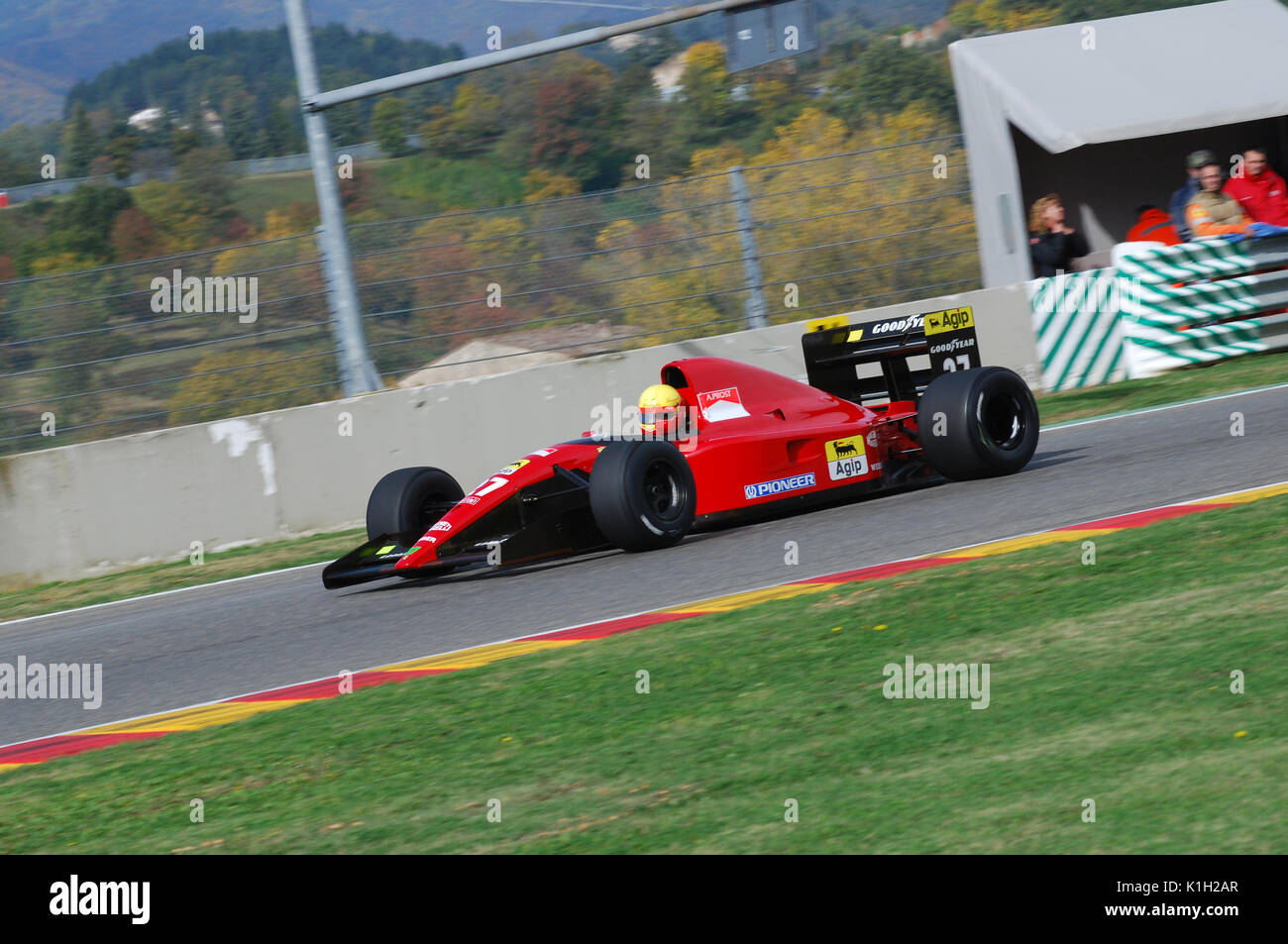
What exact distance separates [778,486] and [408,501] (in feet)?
6.75

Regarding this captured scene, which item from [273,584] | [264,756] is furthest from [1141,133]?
[264,756]

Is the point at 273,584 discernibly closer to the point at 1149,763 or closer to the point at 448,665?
the point at 448,665

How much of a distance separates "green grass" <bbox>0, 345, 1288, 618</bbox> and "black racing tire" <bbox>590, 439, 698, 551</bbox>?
2934 millimetres

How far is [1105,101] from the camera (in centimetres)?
1747

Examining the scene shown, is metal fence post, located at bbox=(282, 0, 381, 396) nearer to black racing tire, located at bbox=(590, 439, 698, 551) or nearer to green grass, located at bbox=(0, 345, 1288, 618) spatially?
green grass, located at bbox=(0, 345, 1288, 618)

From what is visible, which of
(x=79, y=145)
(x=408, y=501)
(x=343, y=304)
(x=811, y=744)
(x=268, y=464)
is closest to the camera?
(x=811, y=744)

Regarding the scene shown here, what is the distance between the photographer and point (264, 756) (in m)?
5.18

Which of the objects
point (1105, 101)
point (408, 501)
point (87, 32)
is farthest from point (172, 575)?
point (87, 32)

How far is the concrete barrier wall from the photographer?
10977 millimetres

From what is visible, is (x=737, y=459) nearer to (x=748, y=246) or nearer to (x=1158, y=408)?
(x=1158, y=408)

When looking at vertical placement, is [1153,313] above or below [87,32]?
below

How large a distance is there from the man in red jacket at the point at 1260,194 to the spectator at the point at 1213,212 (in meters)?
1.35
